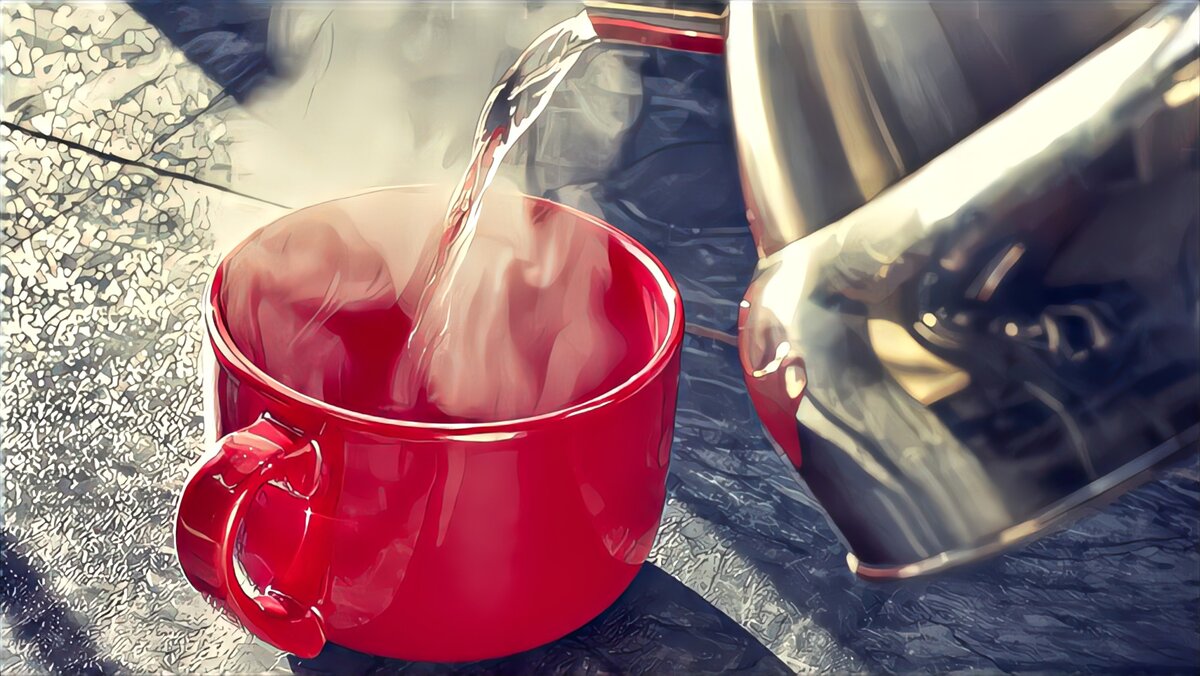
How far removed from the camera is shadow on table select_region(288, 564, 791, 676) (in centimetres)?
38

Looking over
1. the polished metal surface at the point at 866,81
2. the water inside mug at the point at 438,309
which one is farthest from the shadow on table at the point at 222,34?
the polished metal surface at the point at 866,81

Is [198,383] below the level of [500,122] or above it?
below

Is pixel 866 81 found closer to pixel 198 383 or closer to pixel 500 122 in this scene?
pixel 500 122

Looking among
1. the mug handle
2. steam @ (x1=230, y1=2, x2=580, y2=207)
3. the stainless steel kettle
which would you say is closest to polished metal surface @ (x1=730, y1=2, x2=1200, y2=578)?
the stainless steel kettle

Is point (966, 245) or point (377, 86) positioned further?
point (377, 86)

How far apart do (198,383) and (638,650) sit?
0.75 feet

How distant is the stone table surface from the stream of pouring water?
129mm

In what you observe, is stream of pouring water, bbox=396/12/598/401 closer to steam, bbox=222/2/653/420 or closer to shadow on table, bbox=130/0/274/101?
steam, bbox=222/2/653/420

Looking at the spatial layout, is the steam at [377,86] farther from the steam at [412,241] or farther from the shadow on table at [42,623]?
the shadow on table at [42,623]

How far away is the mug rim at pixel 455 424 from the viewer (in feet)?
1.01

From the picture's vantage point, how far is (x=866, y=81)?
339 millimetres

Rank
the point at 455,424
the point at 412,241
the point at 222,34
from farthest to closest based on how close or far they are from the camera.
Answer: the point at 222,34 → the point at 412,241 → the point at 455,424

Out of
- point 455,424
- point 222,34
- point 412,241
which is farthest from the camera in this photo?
point 222,34

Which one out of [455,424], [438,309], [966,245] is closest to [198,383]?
[438,309]
